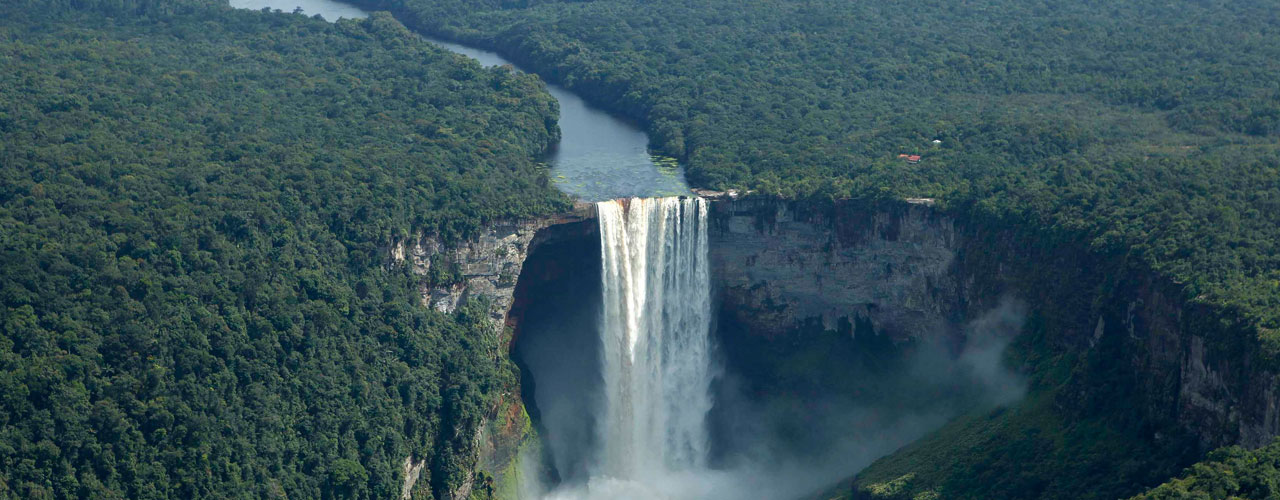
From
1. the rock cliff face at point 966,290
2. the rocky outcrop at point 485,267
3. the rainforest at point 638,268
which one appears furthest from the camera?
the rocky outcrop at point 485,267

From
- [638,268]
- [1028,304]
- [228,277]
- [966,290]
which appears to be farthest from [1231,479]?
[228,277]

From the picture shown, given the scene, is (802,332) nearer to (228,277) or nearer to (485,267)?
(485,267)

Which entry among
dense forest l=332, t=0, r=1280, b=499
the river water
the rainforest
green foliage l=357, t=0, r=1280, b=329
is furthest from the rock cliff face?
the river water

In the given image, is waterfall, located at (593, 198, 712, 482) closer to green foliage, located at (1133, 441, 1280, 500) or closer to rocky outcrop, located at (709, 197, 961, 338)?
rocky outcrop, located at (709, 197, 961, 338)

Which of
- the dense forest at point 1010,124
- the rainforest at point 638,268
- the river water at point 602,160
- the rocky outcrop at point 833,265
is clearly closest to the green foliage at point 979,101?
the dense forest at point 1010,124

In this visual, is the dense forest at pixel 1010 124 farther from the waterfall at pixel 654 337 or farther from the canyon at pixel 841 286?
the waterfall at pixel 654 337

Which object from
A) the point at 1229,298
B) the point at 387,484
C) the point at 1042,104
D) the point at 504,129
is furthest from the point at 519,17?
the point at 1229,298

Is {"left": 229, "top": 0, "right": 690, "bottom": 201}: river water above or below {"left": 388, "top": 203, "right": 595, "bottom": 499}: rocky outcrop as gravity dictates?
above
